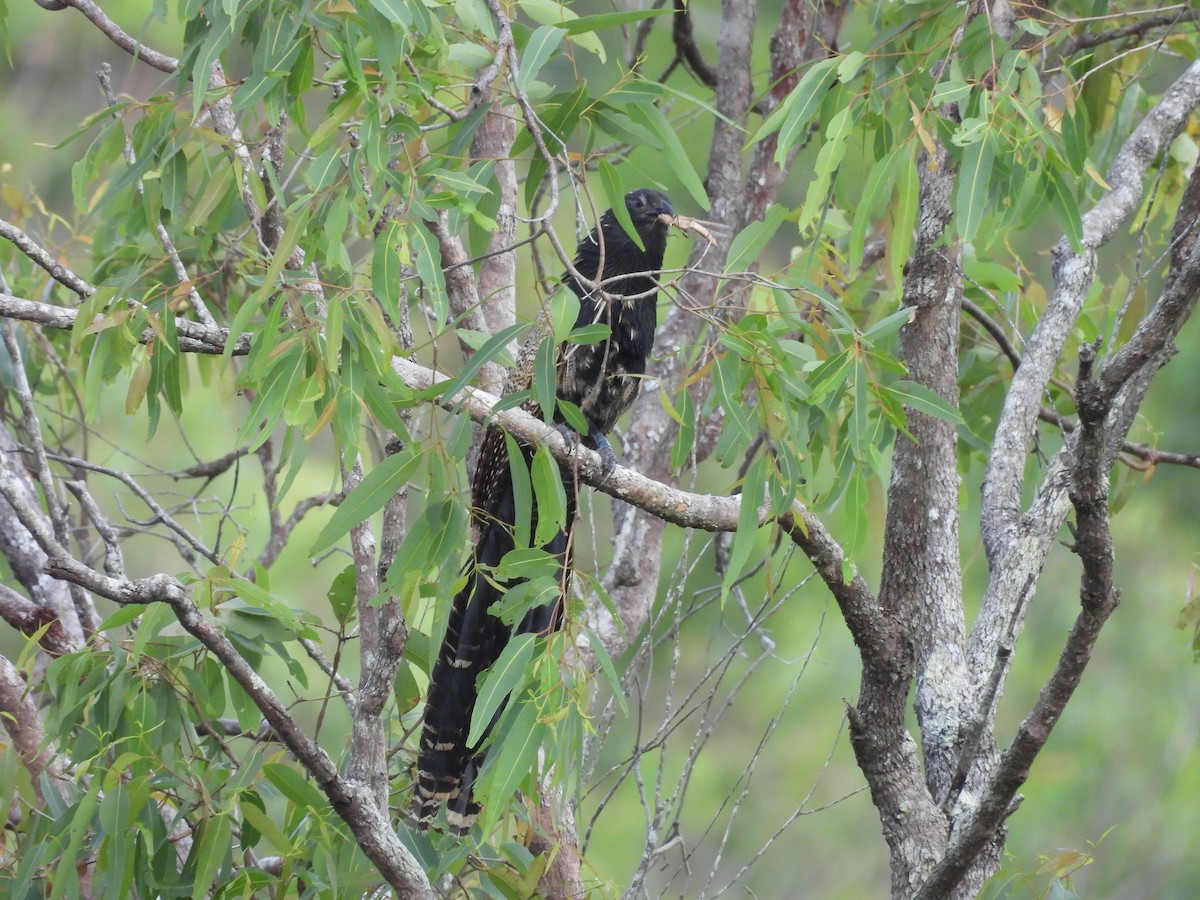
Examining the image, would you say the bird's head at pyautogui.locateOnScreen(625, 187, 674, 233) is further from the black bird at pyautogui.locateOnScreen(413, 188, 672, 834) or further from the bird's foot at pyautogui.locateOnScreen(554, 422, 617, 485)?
the bird's foot at pyautogui.locateOnScreen(554, 422, 617, 485)

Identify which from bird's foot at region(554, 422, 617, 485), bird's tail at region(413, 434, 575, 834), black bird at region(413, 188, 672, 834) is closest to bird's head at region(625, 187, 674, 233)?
black bird at region(413, 188, 672, 834)

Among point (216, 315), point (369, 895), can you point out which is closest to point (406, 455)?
point (369, 895)

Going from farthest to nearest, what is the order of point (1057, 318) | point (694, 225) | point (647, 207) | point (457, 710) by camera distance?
point (647, 207)
point (1057, 318)
point (457, 710)
point (694, 225)

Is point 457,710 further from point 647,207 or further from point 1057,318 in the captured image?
point 1057,318

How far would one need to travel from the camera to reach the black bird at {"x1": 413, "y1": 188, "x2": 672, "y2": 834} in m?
2.54

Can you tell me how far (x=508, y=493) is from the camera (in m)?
2.96

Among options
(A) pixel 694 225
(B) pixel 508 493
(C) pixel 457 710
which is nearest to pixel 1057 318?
(A) pixel 694 225

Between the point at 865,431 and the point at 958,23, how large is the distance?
3.11 feet

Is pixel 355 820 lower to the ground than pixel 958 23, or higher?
lower

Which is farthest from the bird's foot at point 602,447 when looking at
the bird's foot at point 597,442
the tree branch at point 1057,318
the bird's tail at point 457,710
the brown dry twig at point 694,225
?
the tree branch at point 1057,318

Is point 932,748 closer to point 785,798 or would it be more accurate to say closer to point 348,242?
point 348,242

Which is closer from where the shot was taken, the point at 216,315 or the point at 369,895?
the point at 369,895

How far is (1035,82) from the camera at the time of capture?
2.26 m

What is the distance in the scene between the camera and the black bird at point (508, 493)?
2.54m
